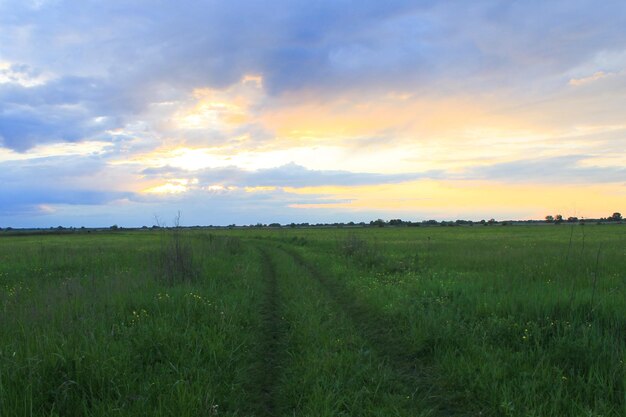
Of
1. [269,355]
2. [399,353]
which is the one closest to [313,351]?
[269,355]

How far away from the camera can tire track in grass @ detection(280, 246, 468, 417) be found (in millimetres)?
4754

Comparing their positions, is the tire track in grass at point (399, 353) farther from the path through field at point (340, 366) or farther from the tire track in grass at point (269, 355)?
the tire track in grass at point (269, 355)

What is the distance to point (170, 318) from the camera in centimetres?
710

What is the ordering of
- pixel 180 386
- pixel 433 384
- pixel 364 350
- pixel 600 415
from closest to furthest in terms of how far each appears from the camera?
pixel 600 415
pixel 180 386
pixel 433 384
pixel 364 350

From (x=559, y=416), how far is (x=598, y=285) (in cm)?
758

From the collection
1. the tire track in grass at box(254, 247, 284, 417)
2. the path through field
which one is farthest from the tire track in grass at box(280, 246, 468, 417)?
the tire track in grass at box(254, 247, 284, 417)

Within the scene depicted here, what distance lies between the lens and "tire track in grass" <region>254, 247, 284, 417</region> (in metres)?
4.66

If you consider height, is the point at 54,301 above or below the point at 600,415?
above

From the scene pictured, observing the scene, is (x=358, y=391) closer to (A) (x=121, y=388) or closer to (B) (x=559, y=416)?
(B) (x=559, y=416)

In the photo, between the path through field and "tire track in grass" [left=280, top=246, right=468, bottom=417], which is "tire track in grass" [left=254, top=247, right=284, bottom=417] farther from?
"tire track in grass" [left=280, top=246, right=468, bottom=417]

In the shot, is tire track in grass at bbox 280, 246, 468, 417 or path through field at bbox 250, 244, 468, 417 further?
tire track in grass at bbox 280, 246, 468, 417

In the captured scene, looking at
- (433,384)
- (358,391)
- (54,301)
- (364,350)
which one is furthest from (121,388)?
(54,301)

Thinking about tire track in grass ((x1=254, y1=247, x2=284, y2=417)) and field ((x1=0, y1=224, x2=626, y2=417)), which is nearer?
field ((x1=0, y1=224, x2=626, y2=417))

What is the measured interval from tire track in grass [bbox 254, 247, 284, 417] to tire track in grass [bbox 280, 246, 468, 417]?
64.1 inches
